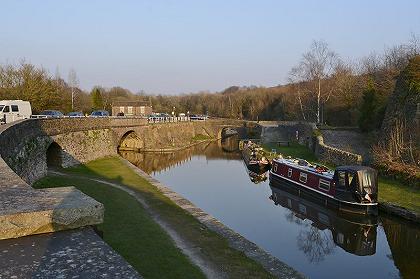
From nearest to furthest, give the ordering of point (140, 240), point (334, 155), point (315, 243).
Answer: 1. point (140, 240)
2. point (315, 243)
3. point (334, 155)

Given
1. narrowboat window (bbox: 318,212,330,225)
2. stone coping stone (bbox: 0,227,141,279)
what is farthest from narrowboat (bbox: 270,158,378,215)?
stone coping stone (bbox: 0,227,141,279)

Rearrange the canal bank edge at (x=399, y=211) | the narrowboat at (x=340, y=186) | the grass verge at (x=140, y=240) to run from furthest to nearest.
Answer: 1. the narrowboat at (x=340, y=186)
2. the canal bank edge at (x=399, y=211)
3. the grass verge at (x=140, y=240)

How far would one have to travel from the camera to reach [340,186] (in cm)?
1905

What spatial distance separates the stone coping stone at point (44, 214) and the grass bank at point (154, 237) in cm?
456

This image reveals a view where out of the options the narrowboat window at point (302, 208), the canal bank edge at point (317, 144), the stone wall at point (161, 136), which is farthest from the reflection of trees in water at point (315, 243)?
the stone wall at point (161, 136)

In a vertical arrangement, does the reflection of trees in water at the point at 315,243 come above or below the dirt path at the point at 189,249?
below

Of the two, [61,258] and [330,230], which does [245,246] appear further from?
[61,258]

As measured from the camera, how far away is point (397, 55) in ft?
155

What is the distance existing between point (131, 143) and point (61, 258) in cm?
4129

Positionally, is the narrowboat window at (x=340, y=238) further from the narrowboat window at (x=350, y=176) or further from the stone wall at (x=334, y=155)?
the stone wall at (x=334, y=155)

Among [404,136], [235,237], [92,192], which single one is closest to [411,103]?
[404,136]

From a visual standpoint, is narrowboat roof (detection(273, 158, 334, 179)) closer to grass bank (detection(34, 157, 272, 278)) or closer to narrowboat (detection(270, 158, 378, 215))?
narrowboat (detection(270, 158, 378, 215))

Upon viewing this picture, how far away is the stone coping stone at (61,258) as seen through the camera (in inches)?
145


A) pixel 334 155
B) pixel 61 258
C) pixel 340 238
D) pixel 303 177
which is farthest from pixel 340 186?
pixel 61 258
